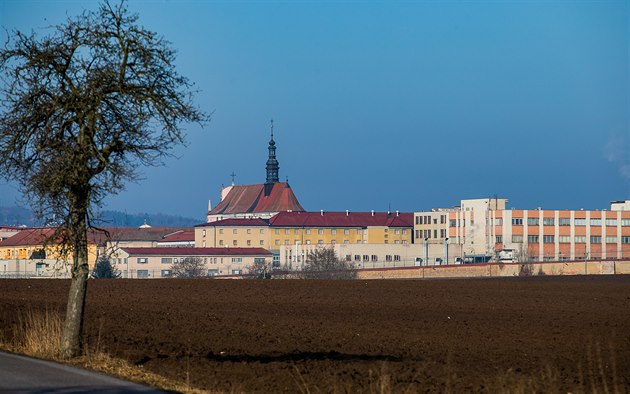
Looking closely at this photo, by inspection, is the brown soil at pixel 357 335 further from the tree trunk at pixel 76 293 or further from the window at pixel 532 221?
the window at pixel 532 221

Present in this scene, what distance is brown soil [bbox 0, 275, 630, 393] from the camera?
19062 millimetres

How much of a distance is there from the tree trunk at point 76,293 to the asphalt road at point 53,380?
1.64 metres

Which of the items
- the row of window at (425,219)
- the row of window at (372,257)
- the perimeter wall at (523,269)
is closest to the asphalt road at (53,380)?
the perimeter wall at (523,269)

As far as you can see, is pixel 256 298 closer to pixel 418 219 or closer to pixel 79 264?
pixel 79 264

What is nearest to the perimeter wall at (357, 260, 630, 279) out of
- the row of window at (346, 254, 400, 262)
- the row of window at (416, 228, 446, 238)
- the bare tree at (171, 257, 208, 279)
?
the bare tree at (171, 257, 208, 279)

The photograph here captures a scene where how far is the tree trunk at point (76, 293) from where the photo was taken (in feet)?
66.5

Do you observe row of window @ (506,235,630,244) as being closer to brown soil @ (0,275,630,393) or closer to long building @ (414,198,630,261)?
long building @ (414,198,630,261)

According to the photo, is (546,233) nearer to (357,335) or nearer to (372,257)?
(372,257)

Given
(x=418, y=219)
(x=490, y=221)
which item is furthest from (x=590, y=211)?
(x=418, y=219)

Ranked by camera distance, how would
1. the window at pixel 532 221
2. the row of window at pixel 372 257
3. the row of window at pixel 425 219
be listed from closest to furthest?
1. the window at pixel 532 221
2. the row of window at pixel 372 257
3. the row of window at pixel 425 219

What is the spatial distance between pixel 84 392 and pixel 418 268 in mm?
87666

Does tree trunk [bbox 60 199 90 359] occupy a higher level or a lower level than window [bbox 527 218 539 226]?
lower

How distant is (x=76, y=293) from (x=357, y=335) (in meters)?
10.4

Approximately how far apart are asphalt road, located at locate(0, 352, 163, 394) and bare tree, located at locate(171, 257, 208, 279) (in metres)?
122
